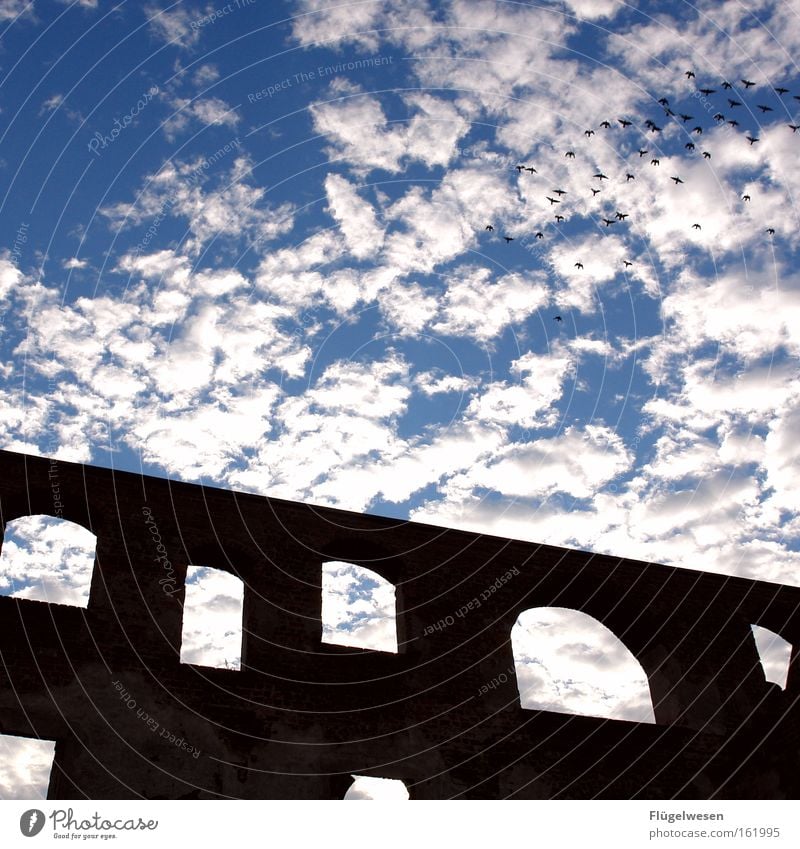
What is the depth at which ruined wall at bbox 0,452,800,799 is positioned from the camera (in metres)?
11.3

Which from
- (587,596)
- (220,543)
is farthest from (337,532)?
(587,596)

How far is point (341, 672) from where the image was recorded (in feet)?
42.1

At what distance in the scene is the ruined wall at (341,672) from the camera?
37.2 ft
